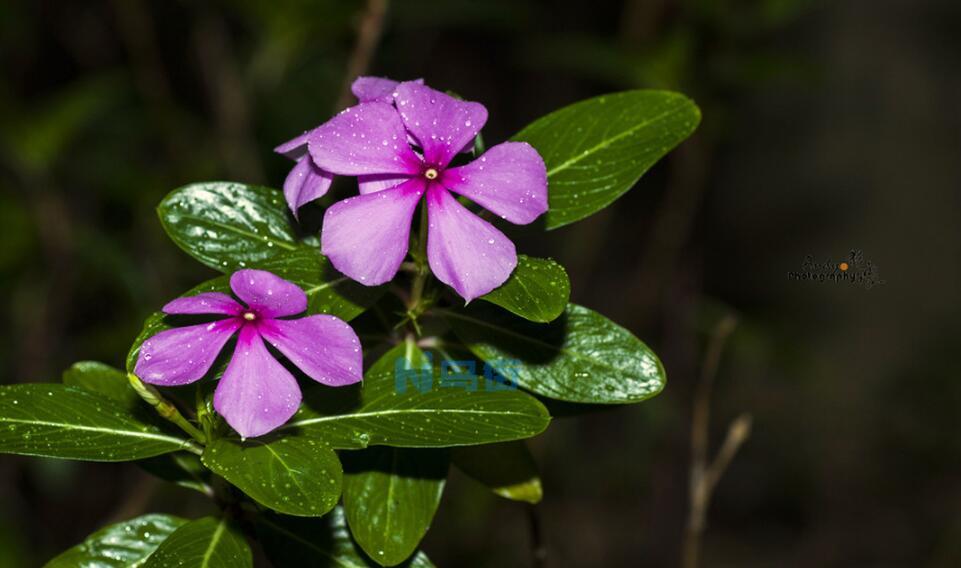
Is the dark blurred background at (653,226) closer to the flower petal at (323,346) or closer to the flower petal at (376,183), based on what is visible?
the flower petal at (376,183)

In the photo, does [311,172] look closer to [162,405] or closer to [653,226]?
[162,405]

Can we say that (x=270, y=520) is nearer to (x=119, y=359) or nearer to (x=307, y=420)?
(x=307, y=420)

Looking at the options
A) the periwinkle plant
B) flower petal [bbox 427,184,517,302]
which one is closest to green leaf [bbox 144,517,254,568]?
the periwinkle plant

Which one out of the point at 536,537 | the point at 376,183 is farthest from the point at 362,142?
the point at 536,537

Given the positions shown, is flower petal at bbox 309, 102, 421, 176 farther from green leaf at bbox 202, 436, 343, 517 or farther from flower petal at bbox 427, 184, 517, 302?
green leaf at bbox 202, 436, 343, 517

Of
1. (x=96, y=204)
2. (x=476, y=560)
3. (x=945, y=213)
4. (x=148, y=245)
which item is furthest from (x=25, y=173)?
(x=945, y=213)
